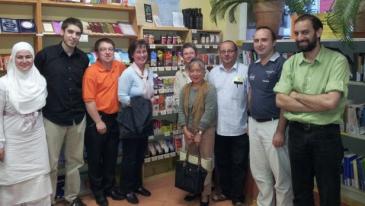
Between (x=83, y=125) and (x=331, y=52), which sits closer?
(x=331, y=52)

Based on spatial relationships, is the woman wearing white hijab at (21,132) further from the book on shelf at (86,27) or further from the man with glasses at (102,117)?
the book on shelf at (86,27)

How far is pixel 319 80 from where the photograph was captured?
8.45 feet

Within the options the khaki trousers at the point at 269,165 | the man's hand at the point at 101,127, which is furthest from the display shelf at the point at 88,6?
the khaki trousers at the point at 269,165

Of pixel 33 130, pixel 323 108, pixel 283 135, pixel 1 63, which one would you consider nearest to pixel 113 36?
pixel 1 63

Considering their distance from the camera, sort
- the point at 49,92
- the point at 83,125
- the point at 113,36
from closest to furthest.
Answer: the point at 49,92
the point at 83,125
the point at 113,36

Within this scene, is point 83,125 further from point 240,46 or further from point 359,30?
point 359,30

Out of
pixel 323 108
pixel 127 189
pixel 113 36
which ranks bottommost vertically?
pixel 127 189

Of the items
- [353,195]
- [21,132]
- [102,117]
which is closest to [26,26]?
[102,117]

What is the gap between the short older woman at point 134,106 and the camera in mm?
3600

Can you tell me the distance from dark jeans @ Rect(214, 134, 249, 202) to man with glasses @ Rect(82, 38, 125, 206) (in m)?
1.06

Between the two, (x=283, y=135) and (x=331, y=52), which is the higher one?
(x=331, y=52)

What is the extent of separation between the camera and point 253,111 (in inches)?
122

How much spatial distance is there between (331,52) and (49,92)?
92.7 inches

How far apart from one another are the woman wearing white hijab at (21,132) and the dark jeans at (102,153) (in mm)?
592
